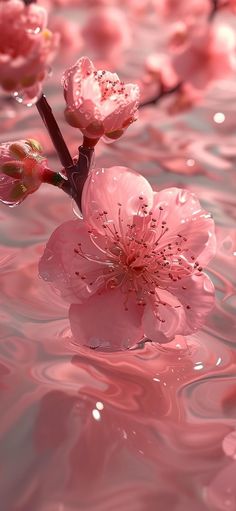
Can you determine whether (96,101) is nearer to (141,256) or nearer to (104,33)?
(141,256)

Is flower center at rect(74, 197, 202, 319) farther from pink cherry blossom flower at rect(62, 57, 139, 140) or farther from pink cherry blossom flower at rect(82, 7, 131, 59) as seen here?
pink cherry blossom flower at rect(82, 7, 131, 59)

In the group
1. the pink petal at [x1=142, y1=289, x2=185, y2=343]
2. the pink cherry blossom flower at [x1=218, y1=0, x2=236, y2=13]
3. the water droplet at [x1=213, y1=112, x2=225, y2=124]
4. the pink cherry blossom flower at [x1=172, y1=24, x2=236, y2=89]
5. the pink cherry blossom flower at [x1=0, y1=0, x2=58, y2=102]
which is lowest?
the water droplet at [x1=213, y1=112, x2=225, y2=124]

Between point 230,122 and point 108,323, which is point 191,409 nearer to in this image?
point 108,323

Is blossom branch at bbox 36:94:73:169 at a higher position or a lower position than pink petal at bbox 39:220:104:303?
higher

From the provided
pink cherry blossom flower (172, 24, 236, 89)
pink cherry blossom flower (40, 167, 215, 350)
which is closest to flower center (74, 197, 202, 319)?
pink cherry blossom flower (40, 167, 215, 350)

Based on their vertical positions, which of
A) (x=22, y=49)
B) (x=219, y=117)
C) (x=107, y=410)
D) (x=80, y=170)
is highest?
(x=22, y=49)

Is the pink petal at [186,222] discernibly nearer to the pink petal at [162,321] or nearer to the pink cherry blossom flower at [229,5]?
the pink petal at [162,321]

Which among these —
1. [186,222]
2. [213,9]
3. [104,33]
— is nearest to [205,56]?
[213,9]
